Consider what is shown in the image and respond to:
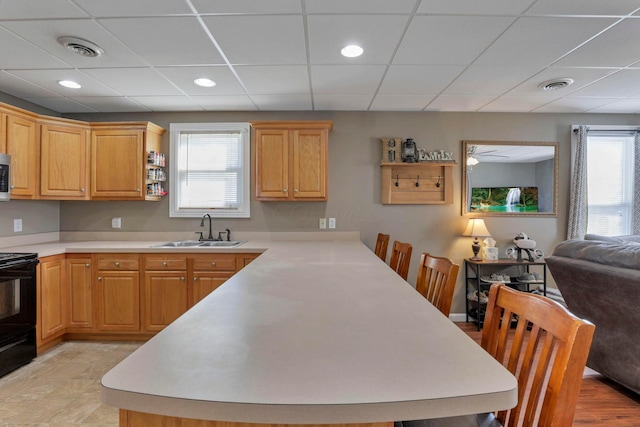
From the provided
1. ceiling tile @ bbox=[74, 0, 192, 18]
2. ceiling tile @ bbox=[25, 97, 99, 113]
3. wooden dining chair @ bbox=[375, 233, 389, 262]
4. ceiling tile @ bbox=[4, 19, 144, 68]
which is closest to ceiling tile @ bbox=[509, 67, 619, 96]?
wooden dining chair @ bbox=[375, 233, 389, 262]

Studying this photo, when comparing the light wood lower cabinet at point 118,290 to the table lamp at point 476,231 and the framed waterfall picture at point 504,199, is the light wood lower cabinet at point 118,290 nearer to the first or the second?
the table lamp at point 476,231

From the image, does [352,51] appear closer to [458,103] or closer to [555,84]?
[458,103]

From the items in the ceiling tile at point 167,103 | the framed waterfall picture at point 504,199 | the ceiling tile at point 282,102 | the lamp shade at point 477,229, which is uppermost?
the ceiling tile at point 282,102

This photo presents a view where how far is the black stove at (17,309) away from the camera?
2576mm

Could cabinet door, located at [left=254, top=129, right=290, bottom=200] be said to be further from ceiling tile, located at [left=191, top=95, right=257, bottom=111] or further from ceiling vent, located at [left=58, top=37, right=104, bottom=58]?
ceiling vent, located at [left=58, top=37, right=104, bottom=58]

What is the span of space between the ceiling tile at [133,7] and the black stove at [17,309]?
79.3 inches

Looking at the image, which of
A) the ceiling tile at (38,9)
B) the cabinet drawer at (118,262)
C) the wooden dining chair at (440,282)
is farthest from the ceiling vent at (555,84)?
the cabinet drawer at (118,262)

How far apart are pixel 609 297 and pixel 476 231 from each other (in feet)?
5.16

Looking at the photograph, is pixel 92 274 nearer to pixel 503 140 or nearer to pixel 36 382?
pixel 36 382

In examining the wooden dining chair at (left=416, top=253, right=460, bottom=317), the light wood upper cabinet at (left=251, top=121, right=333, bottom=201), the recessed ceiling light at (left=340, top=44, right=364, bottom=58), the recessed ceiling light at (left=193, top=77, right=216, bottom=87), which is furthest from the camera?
the light wood upper cabinet at (left=251, top=121, right=333, bottom=201)

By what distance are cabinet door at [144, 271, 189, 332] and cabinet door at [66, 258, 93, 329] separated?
559 millimetres

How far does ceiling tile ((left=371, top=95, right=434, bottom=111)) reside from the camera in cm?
339

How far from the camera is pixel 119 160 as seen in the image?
3551 millimetres

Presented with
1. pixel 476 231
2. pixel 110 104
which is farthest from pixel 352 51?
pixel 110 104
